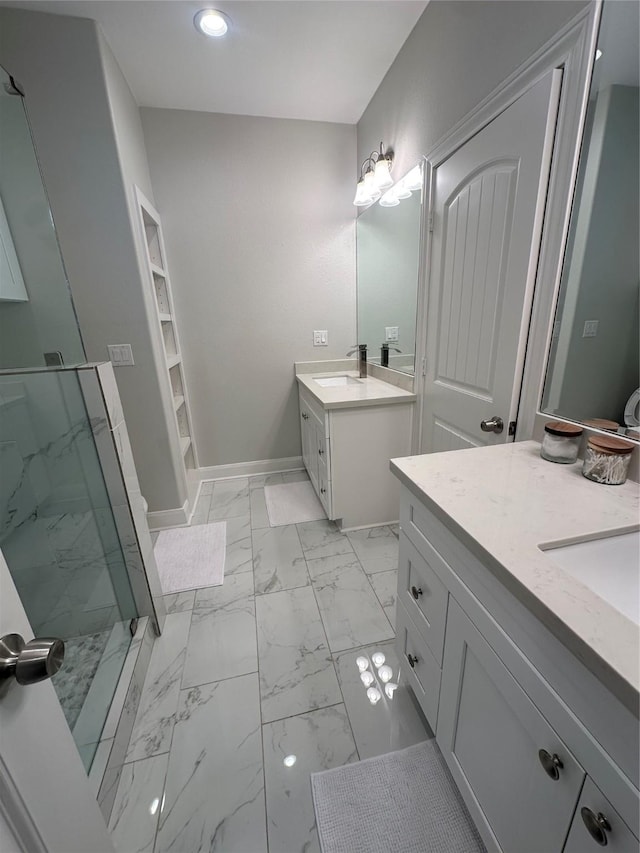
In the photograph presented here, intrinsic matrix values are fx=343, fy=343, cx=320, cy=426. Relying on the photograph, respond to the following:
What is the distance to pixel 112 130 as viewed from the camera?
169 centimetres

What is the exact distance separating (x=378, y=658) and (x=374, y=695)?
0.14 meters

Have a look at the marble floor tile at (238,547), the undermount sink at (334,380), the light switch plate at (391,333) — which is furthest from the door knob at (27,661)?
the undermount sink at (334,380)

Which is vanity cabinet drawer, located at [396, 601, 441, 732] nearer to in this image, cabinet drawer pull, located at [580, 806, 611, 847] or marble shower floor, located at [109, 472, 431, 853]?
marble shower floor, located at [109, 472, 431, 853]

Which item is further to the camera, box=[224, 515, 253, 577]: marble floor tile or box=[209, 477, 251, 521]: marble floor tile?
box=[209, 477, 251, 521]: marble floor tile

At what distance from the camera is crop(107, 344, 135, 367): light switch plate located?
1976mm

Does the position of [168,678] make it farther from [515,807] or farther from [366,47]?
[366,47]

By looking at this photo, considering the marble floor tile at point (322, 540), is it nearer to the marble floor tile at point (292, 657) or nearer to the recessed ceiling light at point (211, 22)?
the marble floor tile at point (292, 657)

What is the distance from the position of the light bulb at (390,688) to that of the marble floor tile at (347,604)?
179mm

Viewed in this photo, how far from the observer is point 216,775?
1.05m

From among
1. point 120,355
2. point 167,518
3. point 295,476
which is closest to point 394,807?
point 167,518

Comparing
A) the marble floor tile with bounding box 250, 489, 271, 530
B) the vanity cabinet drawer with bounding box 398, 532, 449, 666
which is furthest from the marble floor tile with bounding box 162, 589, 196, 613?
the vanity cabinet drawer with bounding box 398, 532, 449, 666

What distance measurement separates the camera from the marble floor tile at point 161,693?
3.72 ft

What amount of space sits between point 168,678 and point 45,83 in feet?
8.85

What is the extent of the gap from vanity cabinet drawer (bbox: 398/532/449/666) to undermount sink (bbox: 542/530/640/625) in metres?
0.29
